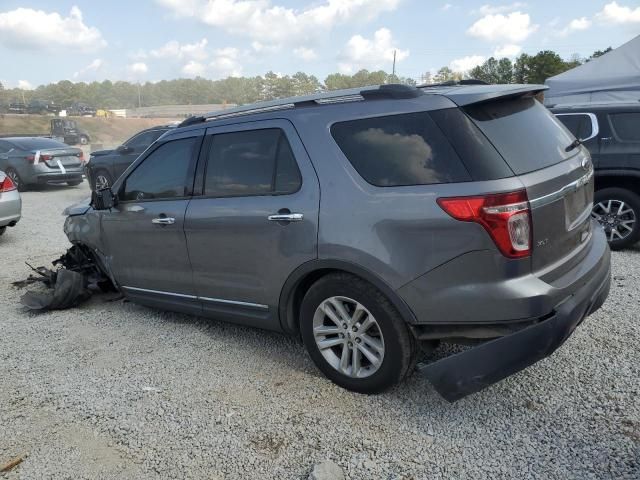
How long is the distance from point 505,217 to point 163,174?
2.75 meters

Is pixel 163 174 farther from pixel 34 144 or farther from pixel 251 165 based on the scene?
pixel 34 144

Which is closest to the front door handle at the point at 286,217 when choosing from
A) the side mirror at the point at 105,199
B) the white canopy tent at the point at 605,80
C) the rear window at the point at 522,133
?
the rear window at the point at 522,133

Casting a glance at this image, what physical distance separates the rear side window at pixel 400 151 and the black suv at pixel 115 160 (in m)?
10.5

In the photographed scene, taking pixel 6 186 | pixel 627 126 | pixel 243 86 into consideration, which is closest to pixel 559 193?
pixel 627 126

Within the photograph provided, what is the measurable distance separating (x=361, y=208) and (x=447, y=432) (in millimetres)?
1315

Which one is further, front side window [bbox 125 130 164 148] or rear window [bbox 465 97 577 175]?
front side window [bbox 125 130 164 148]

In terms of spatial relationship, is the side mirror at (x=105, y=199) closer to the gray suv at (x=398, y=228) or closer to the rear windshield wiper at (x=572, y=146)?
the gray suv at (x=398, y=228)

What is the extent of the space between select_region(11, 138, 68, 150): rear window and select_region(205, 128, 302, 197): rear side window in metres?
12.7

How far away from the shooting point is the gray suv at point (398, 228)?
2633mm

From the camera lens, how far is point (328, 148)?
314cm

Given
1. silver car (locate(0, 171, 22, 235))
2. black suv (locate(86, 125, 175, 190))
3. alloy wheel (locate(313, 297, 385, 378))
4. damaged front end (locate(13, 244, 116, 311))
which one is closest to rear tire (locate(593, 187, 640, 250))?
alloy wheel (locate(313, 297, 385, 378))

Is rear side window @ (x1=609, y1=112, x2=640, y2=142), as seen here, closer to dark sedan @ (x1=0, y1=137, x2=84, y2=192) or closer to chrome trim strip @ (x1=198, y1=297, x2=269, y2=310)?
chrome trim strip @ (x1=198, y1=297, x2=269, y2=310)

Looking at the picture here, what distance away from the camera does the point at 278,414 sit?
311cm

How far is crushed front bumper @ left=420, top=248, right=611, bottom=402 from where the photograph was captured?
2609 mm
